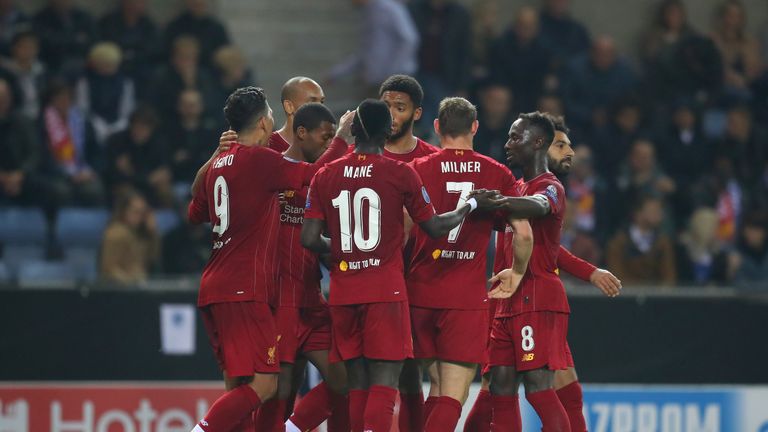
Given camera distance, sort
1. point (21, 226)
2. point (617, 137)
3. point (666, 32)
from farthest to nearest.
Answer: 1. point (666, 32)
2. point (617, 137)
3. point (21, 226)

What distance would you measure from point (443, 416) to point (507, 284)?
92cm

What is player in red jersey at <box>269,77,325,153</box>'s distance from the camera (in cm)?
958

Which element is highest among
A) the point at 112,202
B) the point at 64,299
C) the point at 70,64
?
the point at 70,64

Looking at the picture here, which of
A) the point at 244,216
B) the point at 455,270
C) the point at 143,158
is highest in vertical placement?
the point at 143,158

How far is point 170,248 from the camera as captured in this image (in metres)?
13.7

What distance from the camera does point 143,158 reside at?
14789mm

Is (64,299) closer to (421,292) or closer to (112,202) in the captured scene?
(112,202)

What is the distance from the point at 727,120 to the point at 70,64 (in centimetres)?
761

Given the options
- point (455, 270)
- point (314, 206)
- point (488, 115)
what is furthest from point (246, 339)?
point (488, 115)

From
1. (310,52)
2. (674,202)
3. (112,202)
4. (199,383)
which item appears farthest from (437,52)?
(199,383)

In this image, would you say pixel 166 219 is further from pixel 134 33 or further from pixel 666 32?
pixel 666 32

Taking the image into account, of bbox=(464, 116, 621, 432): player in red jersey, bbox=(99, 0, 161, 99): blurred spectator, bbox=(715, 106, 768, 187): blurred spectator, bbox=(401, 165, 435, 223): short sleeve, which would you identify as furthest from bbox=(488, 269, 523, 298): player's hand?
bbox=(715, 106, 768, 187): blurred spectator

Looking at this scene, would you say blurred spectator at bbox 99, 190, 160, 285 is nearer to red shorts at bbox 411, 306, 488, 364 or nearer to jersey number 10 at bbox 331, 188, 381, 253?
red shorts at bbox 411, 306, 488, 364

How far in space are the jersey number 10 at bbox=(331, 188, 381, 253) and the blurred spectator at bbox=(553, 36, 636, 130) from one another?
858 cm
